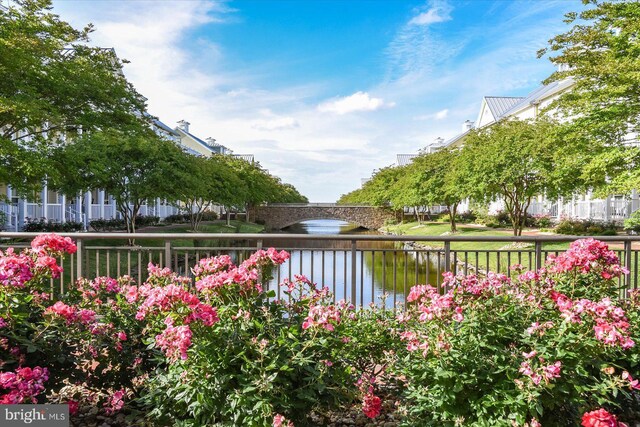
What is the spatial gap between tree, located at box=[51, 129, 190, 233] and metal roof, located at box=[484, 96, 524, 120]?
3880 centimetres

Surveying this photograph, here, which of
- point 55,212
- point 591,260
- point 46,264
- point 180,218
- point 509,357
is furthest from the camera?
point 180,218

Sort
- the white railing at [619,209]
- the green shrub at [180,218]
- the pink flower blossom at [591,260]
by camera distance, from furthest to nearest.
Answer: the green shrub at [180,218], the white railing at [619,209], the pink flower blossom at [591,260]

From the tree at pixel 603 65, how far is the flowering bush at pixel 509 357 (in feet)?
32.3

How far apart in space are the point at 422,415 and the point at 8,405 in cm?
241

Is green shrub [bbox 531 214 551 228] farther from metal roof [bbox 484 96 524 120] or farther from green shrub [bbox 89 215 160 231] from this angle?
green shrub [bbox 89 215 160 231]

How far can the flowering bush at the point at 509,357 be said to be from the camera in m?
2.49

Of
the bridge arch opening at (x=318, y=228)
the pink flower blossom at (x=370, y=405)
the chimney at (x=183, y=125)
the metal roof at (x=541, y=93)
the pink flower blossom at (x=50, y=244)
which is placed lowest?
the bridge arch opening at (x=318, y=228)

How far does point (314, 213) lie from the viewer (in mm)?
49375

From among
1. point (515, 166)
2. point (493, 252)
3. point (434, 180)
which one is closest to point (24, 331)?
point (493, 252)

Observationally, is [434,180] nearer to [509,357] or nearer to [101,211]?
[101,211]

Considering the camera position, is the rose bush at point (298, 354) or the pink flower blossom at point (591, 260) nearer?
the rose bush at point (298, 354)

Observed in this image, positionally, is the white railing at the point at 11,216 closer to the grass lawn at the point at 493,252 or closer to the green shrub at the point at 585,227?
the grass lawn at the point at 493,252

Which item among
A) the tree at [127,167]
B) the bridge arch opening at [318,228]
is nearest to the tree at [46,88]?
the tree at [127,167]

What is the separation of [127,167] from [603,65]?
14.7 meters
